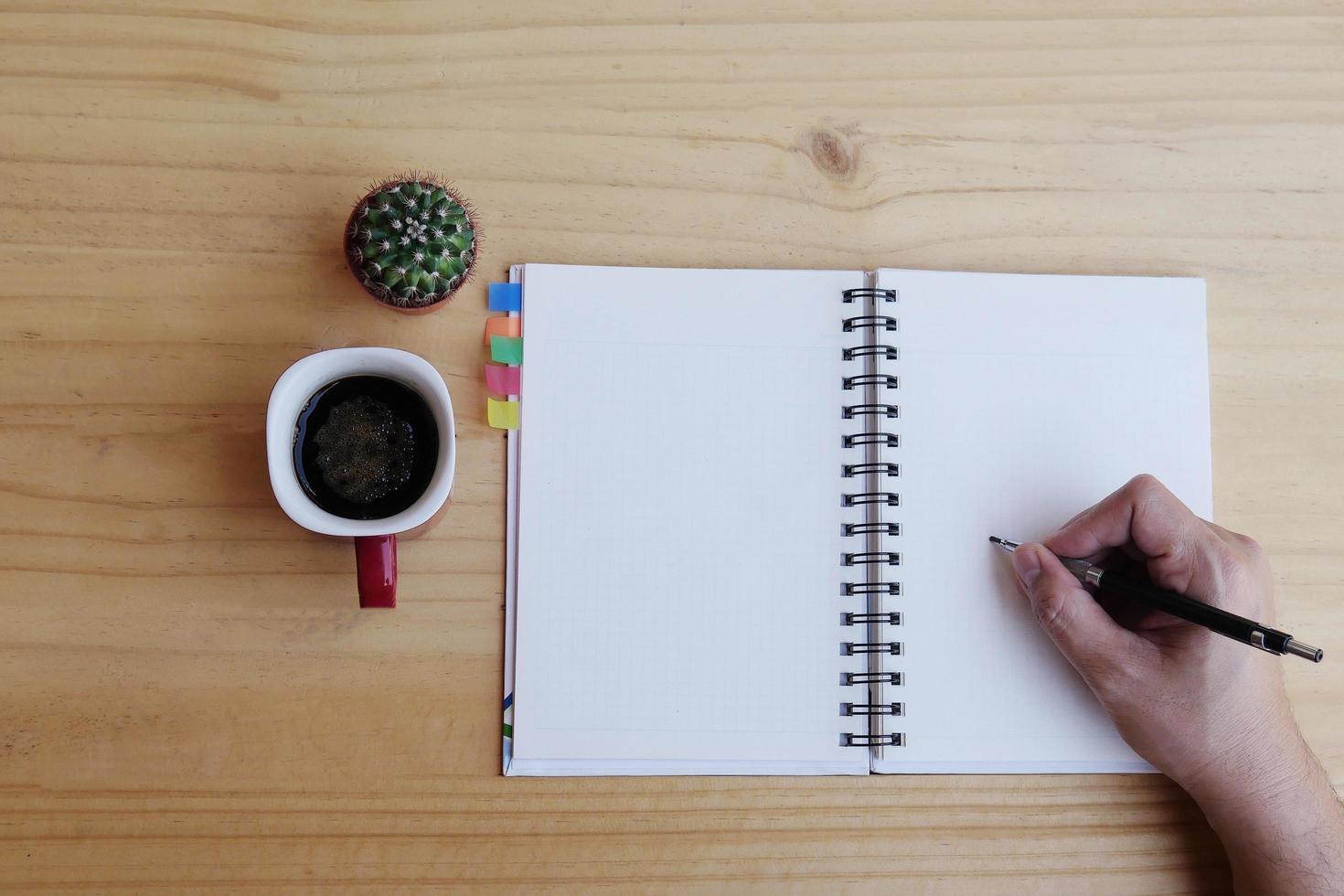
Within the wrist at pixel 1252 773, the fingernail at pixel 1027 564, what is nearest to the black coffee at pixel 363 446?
the fingernail at pixel 1027 564

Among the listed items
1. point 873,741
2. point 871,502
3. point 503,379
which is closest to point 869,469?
point 871,502

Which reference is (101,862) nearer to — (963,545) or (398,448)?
(398,448)


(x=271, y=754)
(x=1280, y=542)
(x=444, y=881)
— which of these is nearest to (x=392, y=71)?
(x=271, y=754)

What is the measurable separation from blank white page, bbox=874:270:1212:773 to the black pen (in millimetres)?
57

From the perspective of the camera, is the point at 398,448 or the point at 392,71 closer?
the point at 398,448

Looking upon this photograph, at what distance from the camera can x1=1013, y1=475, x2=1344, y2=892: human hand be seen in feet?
2.53

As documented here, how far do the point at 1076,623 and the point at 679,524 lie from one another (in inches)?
14.2

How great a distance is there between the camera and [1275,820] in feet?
2.59

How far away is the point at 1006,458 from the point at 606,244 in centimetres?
43

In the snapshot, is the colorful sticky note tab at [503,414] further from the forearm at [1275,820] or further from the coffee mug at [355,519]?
the forearm at [1275,820]

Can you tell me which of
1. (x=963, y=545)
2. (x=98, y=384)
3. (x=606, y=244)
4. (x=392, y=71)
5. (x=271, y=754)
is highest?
(x=392, y=71)

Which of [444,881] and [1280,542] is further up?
[1280,542]

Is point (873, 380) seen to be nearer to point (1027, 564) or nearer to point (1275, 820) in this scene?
point (1027, 564)

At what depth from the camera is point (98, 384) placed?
32.3 inches
